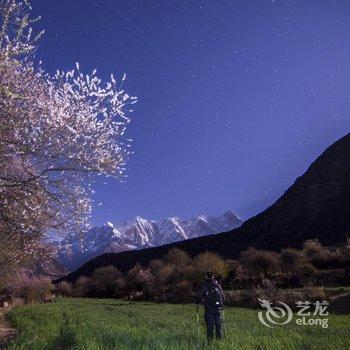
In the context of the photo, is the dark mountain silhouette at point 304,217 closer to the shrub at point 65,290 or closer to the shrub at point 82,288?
the shrub at point 82,288

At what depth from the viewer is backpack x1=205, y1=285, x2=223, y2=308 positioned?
1498 cm

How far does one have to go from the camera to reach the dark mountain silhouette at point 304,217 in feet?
295

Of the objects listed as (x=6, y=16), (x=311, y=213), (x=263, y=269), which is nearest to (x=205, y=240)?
(x=311, y=213)

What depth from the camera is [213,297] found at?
1506 cm

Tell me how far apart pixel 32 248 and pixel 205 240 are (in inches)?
4154

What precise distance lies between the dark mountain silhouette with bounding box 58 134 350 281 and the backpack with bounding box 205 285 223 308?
6960 cm

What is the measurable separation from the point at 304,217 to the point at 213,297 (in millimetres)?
90184

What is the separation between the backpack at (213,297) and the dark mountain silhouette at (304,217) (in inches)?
2740

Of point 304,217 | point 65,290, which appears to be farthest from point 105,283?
point 304,217

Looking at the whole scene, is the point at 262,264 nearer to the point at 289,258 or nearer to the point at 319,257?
the point at 289,258

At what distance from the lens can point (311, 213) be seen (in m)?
99.5

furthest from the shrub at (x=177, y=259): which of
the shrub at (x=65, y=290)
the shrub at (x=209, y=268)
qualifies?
the shrub at (x=209, y=268)

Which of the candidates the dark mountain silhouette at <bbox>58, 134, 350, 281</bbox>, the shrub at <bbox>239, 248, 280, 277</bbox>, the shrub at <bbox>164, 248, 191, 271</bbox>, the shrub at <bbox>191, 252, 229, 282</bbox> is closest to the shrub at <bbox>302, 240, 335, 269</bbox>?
the shrub at <bbox>239, 248, 280, 277</bbox>

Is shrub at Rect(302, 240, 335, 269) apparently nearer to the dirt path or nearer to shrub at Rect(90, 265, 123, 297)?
the dirt path
